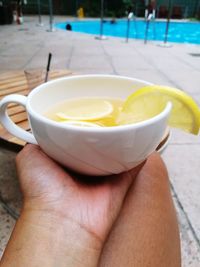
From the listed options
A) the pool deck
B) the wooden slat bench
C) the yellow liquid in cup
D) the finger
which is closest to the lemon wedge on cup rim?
the yellow liquid in cup

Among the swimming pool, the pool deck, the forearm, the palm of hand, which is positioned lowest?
the swimming pool

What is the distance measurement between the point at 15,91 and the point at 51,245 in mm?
954

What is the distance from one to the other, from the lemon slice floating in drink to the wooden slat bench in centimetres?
37

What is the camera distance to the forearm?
20.0 inches

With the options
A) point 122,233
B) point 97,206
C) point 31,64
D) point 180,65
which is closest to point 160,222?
point 122,233

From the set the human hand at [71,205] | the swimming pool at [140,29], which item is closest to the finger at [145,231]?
the human hand at [71,205]

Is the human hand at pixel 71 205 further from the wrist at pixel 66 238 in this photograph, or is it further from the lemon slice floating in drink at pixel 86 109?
the lemon slice floating in drink at pixel 86 109

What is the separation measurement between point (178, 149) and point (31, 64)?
2724 millimetres

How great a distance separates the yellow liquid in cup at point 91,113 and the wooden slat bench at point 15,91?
37cm

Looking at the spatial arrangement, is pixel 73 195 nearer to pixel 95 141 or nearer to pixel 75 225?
pixel 75 225

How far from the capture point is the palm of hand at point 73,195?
55 centimetres

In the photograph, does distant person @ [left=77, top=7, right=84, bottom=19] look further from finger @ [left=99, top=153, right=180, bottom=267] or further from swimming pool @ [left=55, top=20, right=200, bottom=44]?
finger @ [left=99, top=153, right=180, bottom=267]

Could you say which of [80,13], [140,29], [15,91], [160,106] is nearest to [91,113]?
[160,106]

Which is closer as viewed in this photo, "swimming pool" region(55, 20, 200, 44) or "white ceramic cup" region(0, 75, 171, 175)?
"white ceramic cup" region(0, 75, 171, 175)
